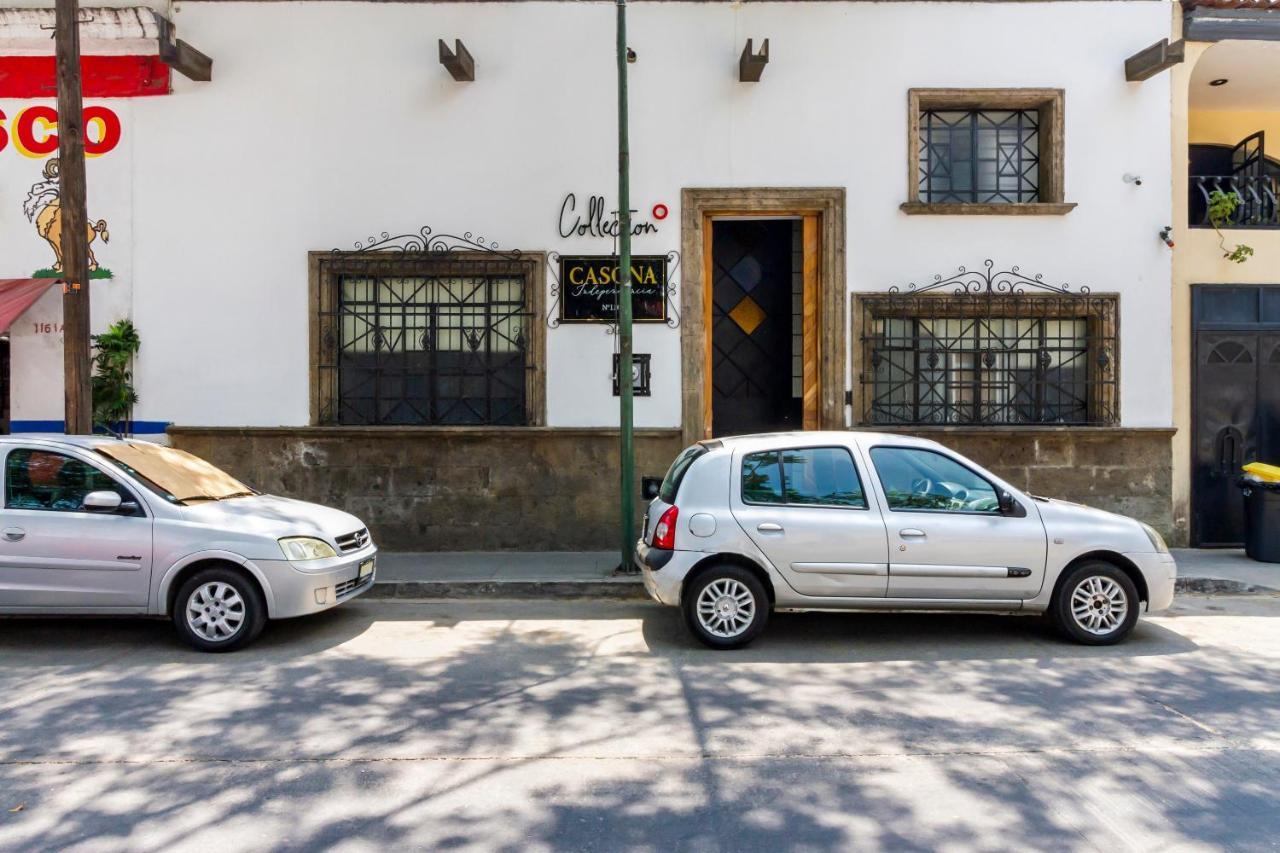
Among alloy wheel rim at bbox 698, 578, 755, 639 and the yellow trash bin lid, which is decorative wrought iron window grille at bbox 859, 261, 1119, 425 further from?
alloy wheel rim at bbox 698, 578, 755, 639

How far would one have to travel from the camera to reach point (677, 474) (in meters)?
6.88

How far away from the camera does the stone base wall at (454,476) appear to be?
10328mm

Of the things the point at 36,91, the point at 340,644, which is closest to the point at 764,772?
the point at 340,644

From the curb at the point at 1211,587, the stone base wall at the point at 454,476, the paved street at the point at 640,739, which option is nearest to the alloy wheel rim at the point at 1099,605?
the paved street at the point at 640,739

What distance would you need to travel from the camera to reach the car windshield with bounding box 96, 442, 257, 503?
6.67m

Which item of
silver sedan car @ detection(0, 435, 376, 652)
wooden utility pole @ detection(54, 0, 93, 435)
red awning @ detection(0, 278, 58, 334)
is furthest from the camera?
red awning @ detection(0, 278, 58, 334)

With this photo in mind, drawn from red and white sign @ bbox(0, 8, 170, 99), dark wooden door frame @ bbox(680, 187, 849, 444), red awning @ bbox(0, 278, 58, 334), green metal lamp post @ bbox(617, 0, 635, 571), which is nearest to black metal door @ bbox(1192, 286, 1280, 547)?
dark wooden door frame @ bbox(680, 187, 849, 444)

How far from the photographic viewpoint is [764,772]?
419 cm

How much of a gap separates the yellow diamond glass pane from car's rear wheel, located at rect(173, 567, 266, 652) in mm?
7321

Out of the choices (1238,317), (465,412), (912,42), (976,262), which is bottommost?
(465,412)

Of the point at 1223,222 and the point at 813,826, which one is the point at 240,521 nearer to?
the point at 813,826

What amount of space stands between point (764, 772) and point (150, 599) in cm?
471

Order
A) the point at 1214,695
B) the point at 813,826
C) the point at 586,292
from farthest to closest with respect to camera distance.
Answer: the point at 586,292, the point at 1214,695, the point at 813,826

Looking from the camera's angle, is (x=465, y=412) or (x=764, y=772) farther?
(x=465, y=412)
